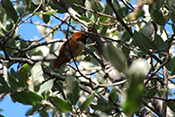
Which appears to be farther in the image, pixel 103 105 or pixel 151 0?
pixel 103 105

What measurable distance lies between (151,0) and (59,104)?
0.82 m

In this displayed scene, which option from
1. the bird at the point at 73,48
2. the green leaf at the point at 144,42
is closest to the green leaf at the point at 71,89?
the green leaf at the point at 144,42

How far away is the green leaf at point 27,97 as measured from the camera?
1161 mm

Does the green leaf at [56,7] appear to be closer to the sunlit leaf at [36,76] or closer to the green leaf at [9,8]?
the green leaf at [9,8]

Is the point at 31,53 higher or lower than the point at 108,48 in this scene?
higher

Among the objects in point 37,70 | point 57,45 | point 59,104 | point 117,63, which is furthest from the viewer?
point 57,45

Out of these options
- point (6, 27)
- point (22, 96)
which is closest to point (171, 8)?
point (22, 96)

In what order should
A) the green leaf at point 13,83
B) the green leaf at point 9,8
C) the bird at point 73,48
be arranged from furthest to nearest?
the bird at point 73,48
the green leaf at point 9,8
the green leaf at point 13,83

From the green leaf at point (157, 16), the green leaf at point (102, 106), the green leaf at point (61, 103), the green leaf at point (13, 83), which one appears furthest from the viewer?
the green leaf at point (157, 16)

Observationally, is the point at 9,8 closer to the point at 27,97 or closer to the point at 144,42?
the point at 27,97

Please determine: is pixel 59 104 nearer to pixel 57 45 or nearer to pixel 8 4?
pixel 8 4

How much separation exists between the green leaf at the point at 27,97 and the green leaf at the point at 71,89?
0.16 metres

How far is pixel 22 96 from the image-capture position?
117 centimetres

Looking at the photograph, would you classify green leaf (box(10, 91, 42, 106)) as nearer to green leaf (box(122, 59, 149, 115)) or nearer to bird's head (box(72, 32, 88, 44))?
green leaf (box(122, 59, 149, 115))
